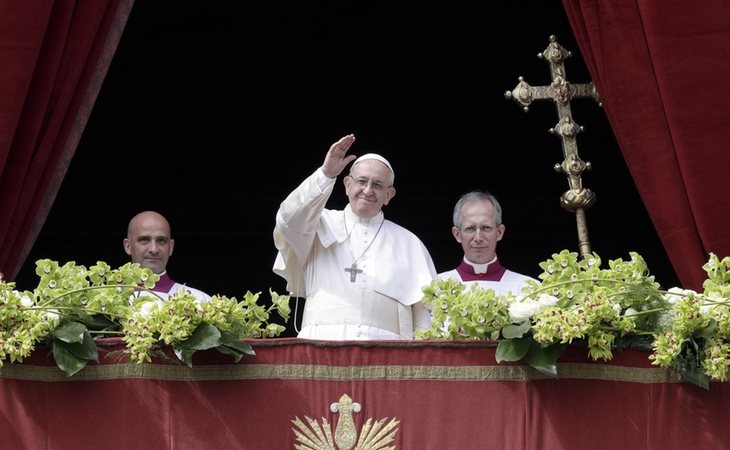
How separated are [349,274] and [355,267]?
46mm

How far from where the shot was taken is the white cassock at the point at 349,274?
19.5 ft

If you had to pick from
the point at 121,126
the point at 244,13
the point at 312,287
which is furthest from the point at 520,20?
the point at 312,287

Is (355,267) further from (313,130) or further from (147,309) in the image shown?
(313,130)

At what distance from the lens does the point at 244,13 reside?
887 cm

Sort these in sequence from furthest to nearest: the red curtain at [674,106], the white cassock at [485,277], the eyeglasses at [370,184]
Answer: the white cassock at [485,277] → the eyeglasses at [370,184] → the red curtain at [674,106]

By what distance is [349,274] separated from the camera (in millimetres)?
6055

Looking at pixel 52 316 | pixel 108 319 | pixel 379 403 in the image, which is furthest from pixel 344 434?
pixel 52 316

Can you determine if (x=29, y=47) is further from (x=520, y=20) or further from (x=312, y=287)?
(x=520, y=20)

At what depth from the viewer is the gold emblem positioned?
4984 millimetres

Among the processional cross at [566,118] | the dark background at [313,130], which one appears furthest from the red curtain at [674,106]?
the dark background at [313,130]

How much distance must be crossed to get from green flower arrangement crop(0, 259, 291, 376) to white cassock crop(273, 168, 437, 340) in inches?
32.3

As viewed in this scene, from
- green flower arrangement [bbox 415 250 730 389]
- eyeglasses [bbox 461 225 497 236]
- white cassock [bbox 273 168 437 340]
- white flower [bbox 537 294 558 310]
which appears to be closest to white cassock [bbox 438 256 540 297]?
eyeglasses [bbox 461 225 497 236]

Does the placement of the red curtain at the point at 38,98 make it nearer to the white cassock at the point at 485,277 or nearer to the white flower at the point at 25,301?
the white flower at the point at 25,301

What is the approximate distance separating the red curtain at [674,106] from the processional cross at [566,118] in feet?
2.29
